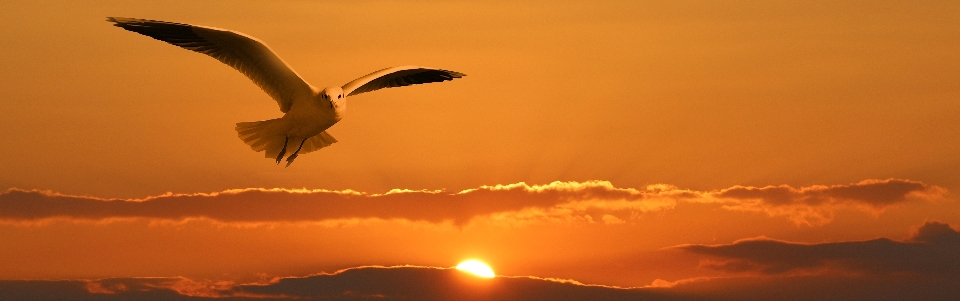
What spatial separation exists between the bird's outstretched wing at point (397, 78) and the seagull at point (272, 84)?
0.6 inches

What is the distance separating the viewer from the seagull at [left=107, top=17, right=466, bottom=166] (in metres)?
19.5

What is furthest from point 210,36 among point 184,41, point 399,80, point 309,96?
point 399,80

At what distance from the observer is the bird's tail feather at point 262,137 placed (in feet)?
68.2

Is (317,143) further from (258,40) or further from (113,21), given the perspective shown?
(113,21)

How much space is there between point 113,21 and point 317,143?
4.01 metres

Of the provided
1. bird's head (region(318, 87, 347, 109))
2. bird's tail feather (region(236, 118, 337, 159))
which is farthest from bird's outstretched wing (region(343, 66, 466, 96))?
bird's tail feather (region(236, 118, 337, 159))

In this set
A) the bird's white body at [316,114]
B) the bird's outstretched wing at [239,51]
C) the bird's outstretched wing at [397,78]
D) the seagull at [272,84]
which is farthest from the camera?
the bird's outstretched wing at [397,78]

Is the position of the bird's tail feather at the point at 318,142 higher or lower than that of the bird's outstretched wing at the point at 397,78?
lower

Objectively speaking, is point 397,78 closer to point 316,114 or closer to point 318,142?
point 318,142

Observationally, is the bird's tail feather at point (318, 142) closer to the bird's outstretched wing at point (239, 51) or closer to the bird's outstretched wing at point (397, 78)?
the bird's outstretched wing at point (397, 78)

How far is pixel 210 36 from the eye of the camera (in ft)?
64.6

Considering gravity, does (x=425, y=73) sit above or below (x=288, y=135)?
above

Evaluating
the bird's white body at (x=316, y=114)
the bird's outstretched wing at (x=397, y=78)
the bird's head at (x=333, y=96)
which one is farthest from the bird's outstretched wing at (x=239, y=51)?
the bird's outstretched wing at (x=397, y=78)

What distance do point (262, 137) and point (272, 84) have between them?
91cm
